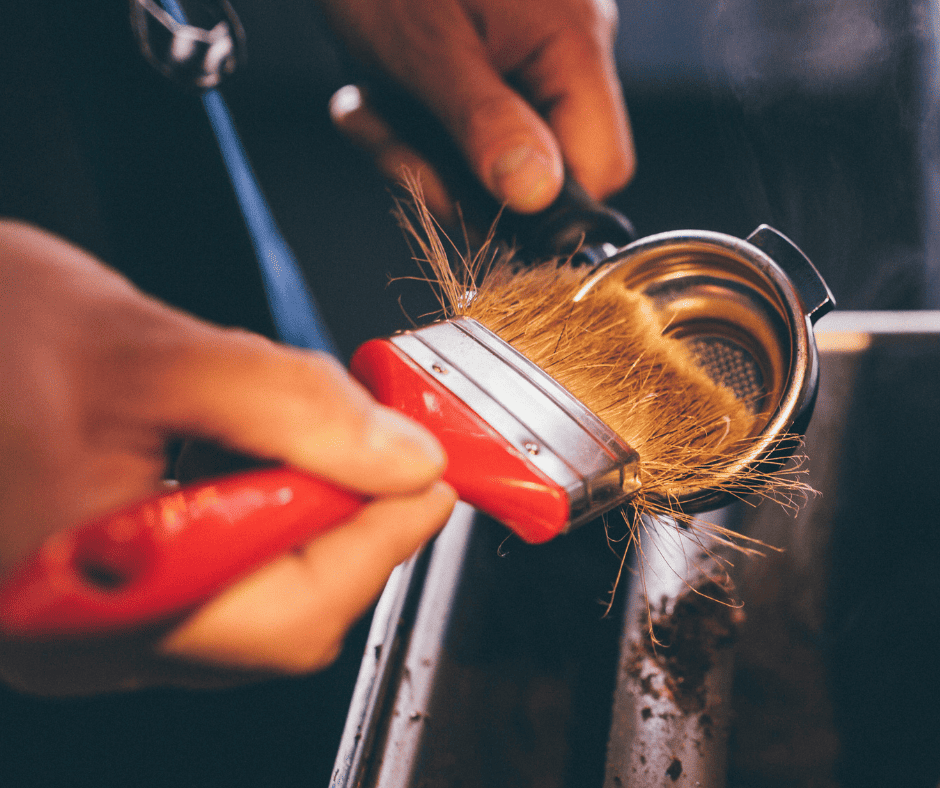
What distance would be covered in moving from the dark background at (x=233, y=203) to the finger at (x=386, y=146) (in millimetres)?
172

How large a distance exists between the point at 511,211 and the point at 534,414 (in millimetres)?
398

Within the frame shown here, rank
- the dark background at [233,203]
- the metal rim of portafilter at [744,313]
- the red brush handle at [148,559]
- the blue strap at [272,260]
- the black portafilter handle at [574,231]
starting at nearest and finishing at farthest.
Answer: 1. the red brush handle at [148,559]
2. the metal rim of portafilter at [744,313]
3. the black portafilter handle at [574,231]
4. the dark background at [233,203]
5. the blue strap at [272,260]

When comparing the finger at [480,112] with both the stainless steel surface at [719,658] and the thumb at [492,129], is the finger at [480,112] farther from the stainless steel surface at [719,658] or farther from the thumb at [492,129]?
the stainless steel surface at [719,658]

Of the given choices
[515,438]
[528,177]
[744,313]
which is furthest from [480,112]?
[515,438]

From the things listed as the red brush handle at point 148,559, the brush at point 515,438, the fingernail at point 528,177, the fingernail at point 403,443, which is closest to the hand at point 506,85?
the fingernail at point 528,177

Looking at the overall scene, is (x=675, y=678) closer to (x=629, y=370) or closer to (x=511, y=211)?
(x=629, y=370)

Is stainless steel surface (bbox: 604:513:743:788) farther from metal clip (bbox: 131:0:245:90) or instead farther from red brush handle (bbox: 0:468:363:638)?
metal clip (bbox: 131:0:245:90)

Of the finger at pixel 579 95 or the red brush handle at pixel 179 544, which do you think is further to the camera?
the finger at pixel 579 95

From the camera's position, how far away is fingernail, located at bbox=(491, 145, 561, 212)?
0.74m

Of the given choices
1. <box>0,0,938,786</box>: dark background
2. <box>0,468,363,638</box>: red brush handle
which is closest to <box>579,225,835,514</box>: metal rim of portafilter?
<box>0,468,363,638</box>: red brush handle

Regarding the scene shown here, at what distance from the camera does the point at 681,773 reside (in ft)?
1.91

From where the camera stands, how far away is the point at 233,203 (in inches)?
45.6

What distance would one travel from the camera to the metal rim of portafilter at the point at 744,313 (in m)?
0.50

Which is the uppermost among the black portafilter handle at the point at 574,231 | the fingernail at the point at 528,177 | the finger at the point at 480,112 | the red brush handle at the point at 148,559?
the finger at the point at 480,112
